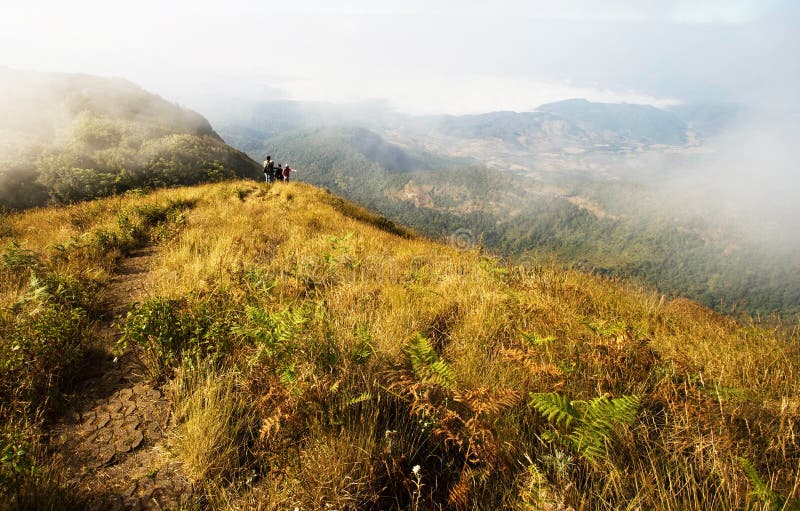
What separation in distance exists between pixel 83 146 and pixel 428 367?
35.2m

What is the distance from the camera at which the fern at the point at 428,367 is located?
7.63 ft

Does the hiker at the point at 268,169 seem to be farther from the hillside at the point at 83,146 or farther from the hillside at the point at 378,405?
the hillside at the point at 378,405

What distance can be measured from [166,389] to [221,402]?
0.79 m

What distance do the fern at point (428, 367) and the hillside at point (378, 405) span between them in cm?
2

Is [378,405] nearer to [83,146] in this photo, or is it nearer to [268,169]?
[268,169]

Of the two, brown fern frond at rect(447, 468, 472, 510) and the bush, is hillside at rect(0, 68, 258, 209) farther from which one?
brown fern frond at rect(447, 468, 472, 510)

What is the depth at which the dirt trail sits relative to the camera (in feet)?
6.39

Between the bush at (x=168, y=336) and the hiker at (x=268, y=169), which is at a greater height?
the hiker at (x=268, y=169)

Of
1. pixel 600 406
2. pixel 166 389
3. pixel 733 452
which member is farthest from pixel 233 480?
pixel 733 452

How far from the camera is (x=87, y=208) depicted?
9883 millimetres

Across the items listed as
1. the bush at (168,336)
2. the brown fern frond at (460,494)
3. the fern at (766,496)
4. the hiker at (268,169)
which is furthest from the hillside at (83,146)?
the fern at (766,496)

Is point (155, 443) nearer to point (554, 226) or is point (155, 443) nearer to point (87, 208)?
point (87, 208)

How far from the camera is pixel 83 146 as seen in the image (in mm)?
26031

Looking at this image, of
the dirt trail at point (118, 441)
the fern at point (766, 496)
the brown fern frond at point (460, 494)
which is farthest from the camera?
the dirt trail at point (118, 441)
